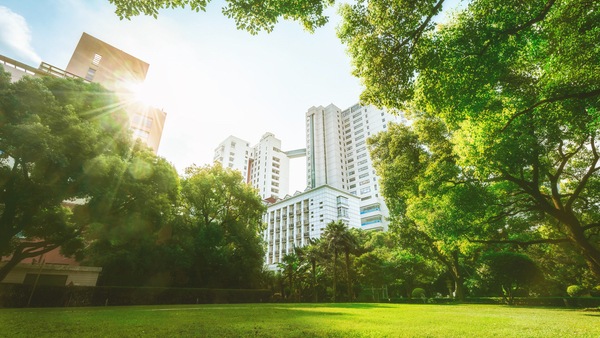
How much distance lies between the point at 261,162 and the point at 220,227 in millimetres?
76023

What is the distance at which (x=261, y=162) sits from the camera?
10688 cm

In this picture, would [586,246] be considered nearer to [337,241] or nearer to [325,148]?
[337,241]

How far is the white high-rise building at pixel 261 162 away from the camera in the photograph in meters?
103

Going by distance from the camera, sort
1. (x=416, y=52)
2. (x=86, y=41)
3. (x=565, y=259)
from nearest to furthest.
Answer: (x=416, y=52)
(x=565, y=259)
(x=86, y=41)

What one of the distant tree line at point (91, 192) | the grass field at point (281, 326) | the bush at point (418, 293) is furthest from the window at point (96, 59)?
the bush at point (418, 293)

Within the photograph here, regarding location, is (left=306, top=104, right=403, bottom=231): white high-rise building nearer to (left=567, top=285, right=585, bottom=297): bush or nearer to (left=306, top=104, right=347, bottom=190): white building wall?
(left=306, top=104, right=347, bottom=190): white building wall

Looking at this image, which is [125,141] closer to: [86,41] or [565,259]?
[86,41]

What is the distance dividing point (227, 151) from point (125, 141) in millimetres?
86307

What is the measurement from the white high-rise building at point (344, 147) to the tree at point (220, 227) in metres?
52.1

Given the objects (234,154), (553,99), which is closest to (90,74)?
(553,99)

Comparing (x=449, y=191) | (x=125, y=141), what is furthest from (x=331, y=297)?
(x=125, y=141)

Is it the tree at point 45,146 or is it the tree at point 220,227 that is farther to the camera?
the tree at point 220,227

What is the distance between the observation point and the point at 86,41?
146 feet

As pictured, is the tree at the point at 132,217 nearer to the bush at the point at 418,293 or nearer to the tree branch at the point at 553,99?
the tree branch at the point at 553,99
